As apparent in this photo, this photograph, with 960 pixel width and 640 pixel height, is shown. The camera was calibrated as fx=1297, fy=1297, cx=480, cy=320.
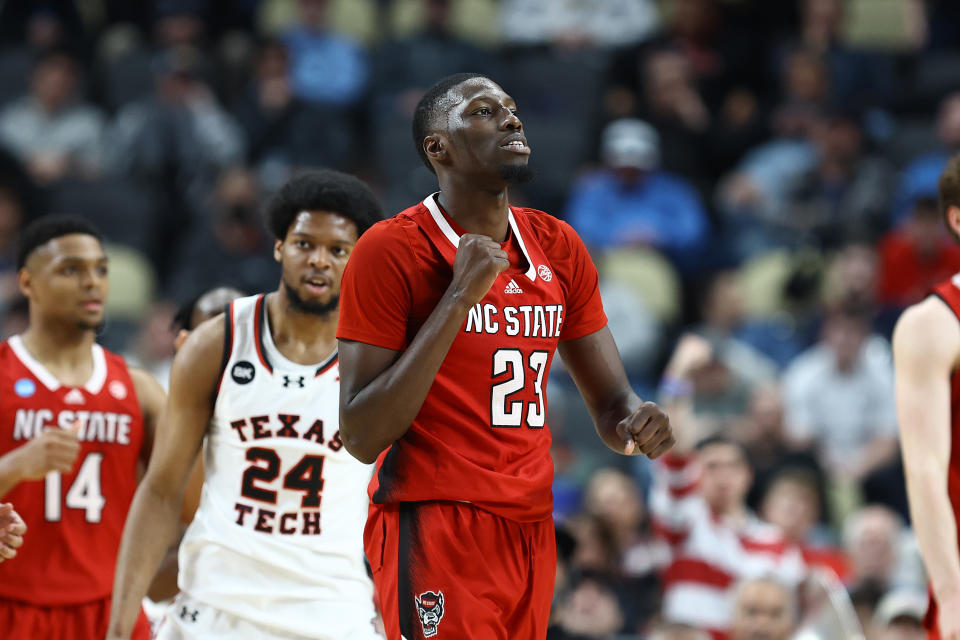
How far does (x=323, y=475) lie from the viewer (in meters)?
4.66

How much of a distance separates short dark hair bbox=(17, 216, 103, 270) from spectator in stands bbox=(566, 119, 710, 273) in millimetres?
6394

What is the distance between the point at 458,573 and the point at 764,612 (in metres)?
4.09

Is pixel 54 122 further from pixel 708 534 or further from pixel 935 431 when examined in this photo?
pixel 935 431

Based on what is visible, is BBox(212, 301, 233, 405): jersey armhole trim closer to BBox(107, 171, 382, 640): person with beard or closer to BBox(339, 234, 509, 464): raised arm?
BBox(107, 171, 382, 640): person with beard

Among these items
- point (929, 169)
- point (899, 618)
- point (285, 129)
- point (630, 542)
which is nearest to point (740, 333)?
point (929, 169)

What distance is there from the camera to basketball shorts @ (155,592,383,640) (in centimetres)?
458

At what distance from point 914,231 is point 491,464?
24.6 feet

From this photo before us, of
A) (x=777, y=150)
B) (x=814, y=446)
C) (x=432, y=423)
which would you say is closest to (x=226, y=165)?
(x=777, y=150)

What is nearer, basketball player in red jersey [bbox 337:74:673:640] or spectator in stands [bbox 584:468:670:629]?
basketball player in red jersey [bbox 337:74:673:640]

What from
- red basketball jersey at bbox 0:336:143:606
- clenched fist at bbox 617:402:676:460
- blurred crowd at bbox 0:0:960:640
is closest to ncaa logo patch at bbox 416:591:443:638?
clenched fist at bbox 617:402:676:460

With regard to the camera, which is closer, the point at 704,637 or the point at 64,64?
the point at 704,637

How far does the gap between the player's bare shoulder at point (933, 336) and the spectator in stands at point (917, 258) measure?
5.84 meters

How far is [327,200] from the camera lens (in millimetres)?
4656

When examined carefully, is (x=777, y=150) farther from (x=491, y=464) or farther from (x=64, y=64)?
Answer: (x=491, y=464)
